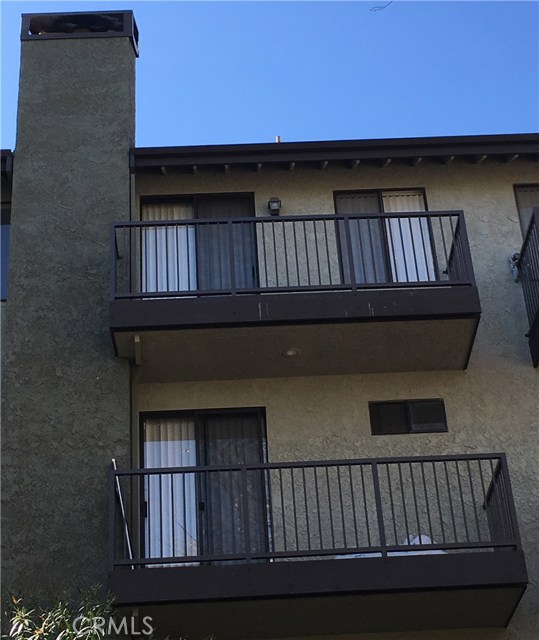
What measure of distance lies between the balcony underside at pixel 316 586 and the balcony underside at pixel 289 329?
304 centimetres

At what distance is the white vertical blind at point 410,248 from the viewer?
15.1 metres

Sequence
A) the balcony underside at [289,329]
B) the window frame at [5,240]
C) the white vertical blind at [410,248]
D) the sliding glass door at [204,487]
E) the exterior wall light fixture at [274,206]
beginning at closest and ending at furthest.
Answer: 1. the sliding glass door at [204,487]
2. the balcony underside at [289,329]
3. the window frame at [5,240]
4. the white vertical blind at [410,248]
5. the exterior wall light fixture at [274,206]

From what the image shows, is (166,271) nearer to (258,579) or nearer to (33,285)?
(33,285)

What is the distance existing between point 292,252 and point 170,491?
12.6ft

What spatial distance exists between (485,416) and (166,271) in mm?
4633

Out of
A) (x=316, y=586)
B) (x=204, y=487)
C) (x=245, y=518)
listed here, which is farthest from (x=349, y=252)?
(x=316, y=586)

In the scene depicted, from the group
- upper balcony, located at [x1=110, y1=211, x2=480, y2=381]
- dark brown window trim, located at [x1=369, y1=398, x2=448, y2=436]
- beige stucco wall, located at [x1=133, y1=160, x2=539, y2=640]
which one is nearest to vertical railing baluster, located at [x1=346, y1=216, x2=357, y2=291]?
upper balcony, located at [x1=110, y1=211, x2=480, y2=381]

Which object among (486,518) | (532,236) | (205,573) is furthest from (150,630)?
(532,236)

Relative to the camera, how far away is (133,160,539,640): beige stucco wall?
44.9 ft

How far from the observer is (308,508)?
13359mm

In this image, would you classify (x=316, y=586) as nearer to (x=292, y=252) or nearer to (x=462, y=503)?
(x=462, y=503)

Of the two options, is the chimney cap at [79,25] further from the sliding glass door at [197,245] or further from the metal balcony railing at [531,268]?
the metal balcony railing at [531,268]

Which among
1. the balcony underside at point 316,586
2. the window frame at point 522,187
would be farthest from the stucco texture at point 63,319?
the window frame at point 522,187

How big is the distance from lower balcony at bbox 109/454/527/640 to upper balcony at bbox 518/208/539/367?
1.87 metres
